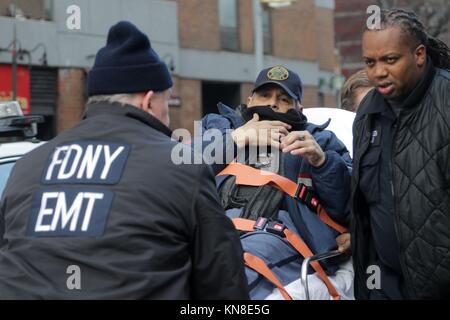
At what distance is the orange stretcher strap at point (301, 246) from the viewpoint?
3625mm

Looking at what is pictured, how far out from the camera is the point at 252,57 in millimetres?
22750

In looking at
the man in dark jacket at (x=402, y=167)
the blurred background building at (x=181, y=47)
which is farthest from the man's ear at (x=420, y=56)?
the blurred background building at (x=181, y=47)

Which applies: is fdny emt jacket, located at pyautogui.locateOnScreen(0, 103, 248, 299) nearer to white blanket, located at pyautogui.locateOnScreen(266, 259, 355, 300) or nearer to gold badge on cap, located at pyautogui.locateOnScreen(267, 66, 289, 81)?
white blanket, located at pyautogui.locateOnScreen(266, 259, 355, 300)

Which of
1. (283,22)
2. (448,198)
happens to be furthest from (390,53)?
(283,22)

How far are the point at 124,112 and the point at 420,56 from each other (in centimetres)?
125

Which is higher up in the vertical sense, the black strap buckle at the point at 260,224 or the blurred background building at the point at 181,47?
the blurred background building at the point at 181,47

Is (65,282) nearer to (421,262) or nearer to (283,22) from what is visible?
(421,262)

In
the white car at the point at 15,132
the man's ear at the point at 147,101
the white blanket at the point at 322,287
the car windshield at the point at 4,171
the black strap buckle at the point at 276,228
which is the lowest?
the white blanket at the point at 322,287

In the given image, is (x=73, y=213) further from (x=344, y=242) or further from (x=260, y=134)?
(x=344, y=242)

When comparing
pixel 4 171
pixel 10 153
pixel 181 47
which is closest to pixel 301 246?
pixel 4 171

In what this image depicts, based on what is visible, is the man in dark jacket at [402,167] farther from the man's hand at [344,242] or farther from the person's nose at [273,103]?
the person's nose at [273,103]

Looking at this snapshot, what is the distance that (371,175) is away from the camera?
11.0ft

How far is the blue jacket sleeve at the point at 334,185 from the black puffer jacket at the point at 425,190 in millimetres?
602

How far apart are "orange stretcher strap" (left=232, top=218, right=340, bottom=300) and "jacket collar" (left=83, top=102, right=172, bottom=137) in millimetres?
1046
